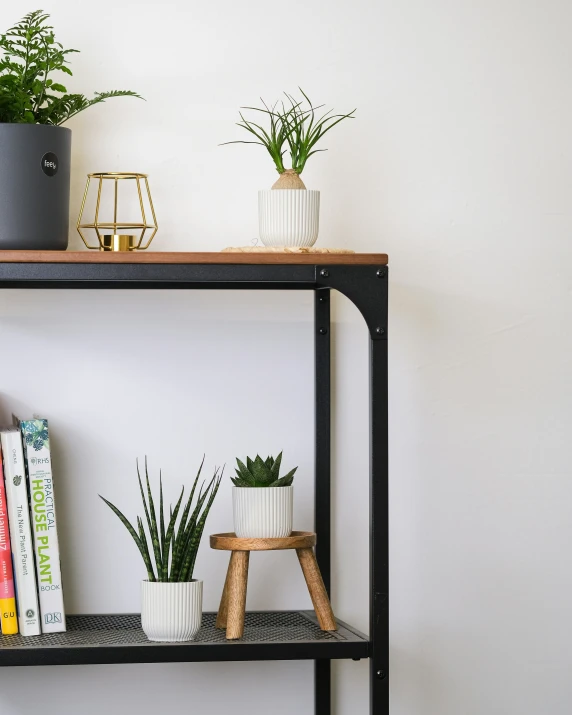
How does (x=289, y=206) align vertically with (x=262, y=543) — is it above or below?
above

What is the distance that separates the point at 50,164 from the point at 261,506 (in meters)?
0.54

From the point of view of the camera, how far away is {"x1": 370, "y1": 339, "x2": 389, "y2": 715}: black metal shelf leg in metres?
1.14

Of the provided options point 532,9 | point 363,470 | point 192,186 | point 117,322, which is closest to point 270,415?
point 363,470

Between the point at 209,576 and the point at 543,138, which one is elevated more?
the point at 543,138

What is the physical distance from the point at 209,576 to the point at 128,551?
0.44 ft

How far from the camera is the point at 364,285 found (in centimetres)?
115

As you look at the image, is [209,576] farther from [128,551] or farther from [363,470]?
[363,470]

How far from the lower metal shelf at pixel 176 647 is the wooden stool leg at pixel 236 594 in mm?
16

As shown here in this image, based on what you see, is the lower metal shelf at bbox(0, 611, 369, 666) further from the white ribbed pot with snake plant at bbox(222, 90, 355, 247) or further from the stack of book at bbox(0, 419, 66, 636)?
the white ribbed pot with snake plant at bbox(222, 90, 355, 247)

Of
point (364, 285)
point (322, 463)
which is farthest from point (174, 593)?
point (364, 285)

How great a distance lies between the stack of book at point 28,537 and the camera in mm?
1201

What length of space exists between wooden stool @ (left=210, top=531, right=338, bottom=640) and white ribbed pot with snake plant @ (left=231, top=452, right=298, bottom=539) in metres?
0.02

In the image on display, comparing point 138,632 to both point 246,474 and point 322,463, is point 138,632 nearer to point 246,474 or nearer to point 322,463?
point 246,474

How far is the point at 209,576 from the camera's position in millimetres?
1403
